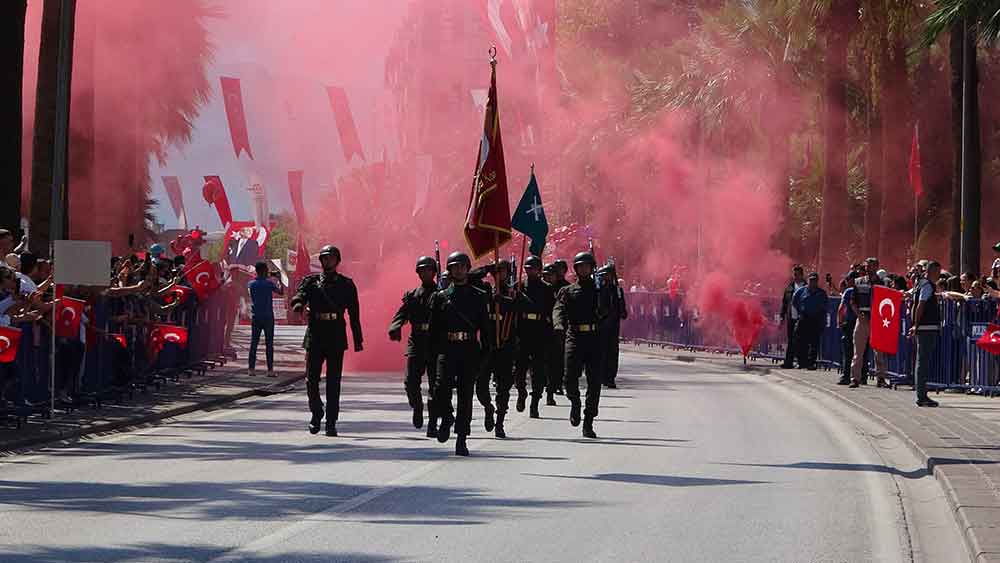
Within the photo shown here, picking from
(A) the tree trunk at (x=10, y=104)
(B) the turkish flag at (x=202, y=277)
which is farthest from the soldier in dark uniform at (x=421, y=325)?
(B) the turkish flag at (x=202, y=277)

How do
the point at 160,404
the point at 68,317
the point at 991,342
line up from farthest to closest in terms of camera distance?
the point at 991,342, the point at 160,404, the point at 68,317

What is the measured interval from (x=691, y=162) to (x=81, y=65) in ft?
85.2

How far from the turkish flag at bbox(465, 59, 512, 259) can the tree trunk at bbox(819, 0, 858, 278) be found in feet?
60.1

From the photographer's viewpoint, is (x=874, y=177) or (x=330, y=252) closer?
(x=330, y=252)

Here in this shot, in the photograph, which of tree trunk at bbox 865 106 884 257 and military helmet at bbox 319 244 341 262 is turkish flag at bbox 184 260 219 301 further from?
tree trunk at bbox 865 106 884 257

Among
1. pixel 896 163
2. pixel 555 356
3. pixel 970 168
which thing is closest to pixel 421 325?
pixel 555 356

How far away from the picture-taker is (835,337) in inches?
1241

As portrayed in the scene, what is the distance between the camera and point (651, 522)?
1123 cm

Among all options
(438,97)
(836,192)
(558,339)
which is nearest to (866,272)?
(558,339)

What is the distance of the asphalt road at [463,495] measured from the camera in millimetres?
10008

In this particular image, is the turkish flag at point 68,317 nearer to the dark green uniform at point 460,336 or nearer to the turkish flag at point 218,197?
the dark green uniform at point 460,336

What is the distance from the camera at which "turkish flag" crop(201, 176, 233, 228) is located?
194ft

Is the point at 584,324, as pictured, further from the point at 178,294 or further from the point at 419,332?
the point at 178,294

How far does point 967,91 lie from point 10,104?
14.8m
